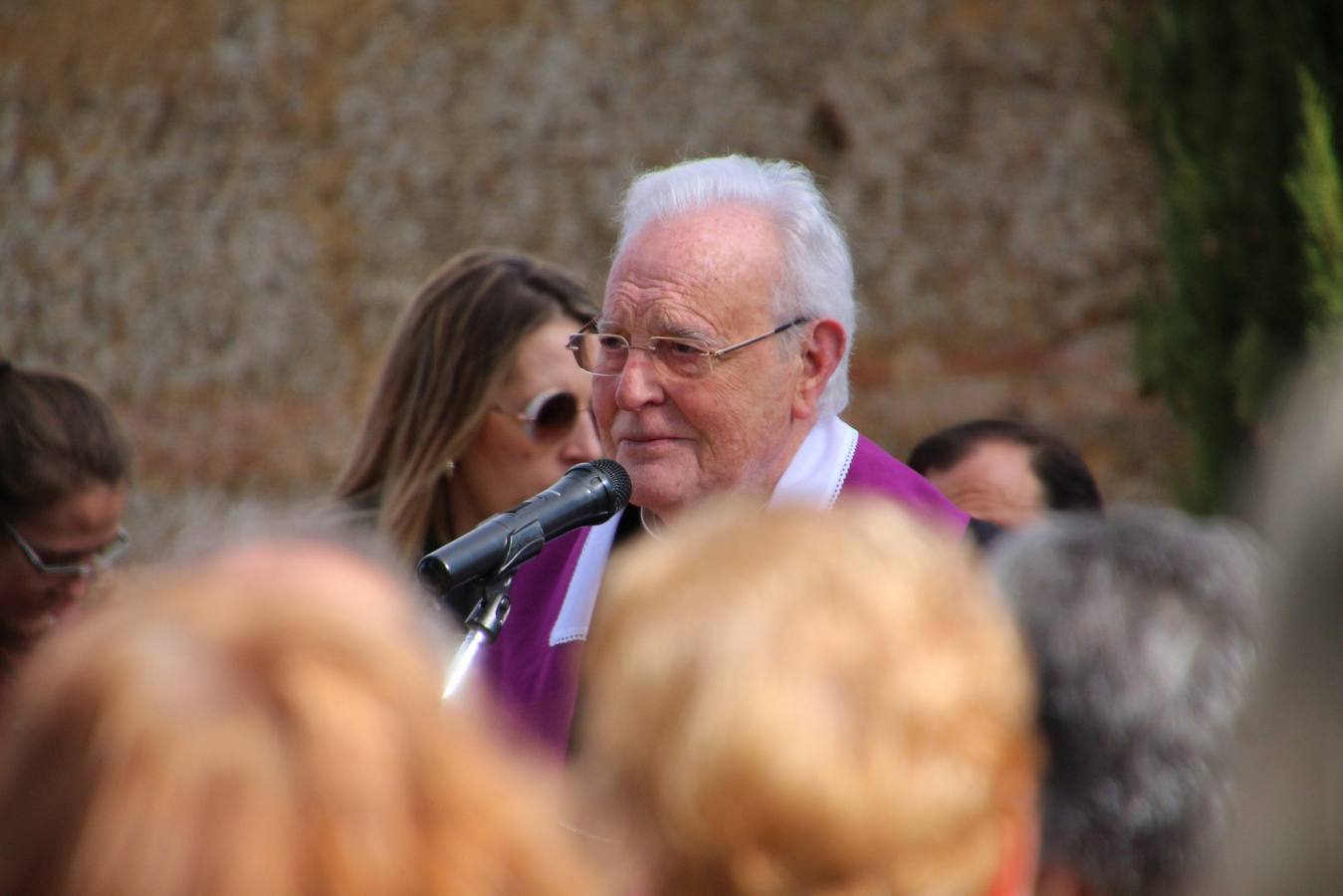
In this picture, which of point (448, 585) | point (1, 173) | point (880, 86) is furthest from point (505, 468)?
point (1, 173)

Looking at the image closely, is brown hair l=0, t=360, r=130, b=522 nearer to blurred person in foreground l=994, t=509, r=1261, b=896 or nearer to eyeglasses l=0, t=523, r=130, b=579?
eyeglasses l=0, t=523, r=130, b=579

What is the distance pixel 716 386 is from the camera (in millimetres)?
2979

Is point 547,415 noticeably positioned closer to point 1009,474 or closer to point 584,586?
point 584,586

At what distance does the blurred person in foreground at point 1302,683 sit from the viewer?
1.13 metres

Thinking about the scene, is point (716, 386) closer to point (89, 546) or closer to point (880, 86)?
point (89, 546)

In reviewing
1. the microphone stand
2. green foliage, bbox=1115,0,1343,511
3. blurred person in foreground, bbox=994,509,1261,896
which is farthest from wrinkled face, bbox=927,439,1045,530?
blurred person in foreground, bbox=994,509,1261,896

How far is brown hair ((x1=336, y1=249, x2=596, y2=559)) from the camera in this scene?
3.95m

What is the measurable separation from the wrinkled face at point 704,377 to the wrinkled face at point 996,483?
3.63 feet

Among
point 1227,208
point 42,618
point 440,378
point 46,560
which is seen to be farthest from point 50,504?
point 1227,208

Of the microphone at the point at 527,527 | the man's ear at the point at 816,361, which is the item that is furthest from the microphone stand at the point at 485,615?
the man's ear at the point at 816,361

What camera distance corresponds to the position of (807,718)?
1128 millimetres

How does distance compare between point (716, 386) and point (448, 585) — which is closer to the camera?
point (448, 585)

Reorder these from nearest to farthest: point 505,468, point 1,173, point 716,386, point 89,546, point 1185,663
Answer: point 1185,663 → point 716,386 → point 89,546 → point 505,468 → point 1,173

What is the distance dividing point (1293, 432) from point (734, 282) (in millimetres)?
1876
